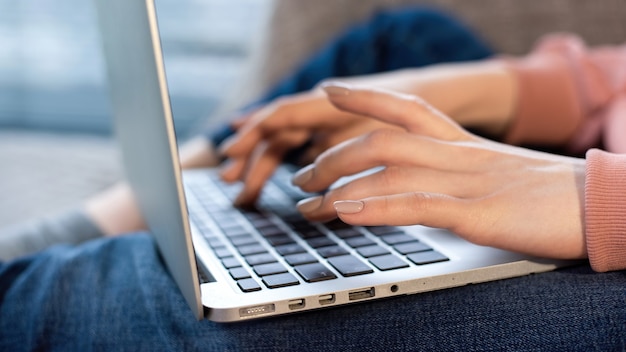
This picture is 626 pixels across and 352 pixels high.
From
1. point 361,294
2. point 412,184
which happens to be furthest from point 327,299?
point 412,184

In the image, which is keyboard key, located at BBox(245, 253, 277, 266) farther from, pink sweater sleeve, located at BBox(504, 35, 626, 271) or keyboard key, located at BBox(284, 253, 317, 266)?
pink sweater sleeve, located at BBox(504, 35, 626, 271)

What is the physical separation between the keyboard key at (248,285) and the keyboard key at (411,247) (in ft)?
0.45

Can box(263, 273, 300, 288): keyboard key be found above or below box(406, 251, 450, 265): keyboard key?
above

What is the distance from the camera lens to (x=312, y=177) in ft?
2.22

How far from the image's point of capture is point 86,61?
6.75 feet

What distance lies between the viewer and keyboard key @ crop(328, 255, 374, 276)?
0.56 metres

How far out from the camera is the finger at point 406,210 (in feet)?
1.83

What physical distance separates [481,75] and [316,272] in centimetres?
51

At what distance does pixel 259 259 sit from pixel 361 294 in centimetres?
11

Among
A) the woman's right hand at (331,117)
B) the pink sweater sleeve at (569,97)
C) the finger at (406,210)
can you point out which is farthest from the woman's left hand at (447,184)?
the pink sweater sleeve at (569,97)

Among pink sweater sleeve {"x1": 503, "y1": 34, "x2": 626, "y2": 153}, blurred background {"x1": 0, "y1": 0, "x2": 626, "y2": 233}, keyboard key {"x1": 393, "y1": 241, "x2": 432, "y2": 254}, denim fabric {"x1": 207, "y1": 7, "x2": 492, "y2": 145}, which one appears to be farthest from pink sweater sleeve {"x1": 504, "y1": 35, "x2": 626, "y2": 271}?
blurred background {"x1": 0, "y1": 0, "x2": 626, "y2": 233}

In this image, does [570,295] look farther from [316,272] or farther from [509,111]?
[509,111]

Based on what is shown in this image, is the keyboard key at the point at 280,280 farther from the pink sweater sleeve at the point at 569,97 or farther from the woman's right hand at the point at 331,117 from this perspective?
the pink sweater sleeve at the point at 569,97

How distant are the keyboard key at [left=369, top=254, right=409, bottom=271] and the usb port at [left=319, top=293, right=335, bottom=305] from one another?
0.20 ft
